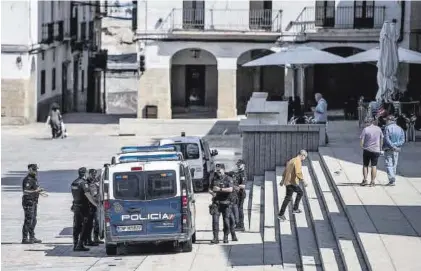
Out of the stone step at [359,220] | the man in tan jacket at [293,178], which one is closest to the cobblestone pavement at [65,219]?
the man in tan jacket at [293,178]

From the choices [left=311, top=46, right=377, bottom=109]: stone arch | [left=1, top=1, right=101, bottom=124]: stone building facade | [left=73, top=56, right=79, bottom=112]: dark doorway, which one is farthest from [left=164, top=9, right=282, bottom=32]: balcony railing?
[left=73, top=56, right=79, bottom=112]: dark doorway

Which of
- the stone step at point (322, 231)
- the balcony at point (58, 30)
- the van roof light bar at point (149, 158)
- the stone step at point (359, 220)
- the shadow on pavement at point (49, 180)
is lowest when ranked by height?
the shadow on pavement at point (49, 180)

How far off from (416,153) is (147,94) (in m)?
22.0

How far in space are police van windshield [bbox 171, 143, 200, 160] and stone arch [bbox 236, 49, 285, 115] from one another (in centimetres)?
2010

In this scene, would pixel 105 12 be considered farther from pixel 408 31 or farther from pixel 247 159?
pixel 247 159

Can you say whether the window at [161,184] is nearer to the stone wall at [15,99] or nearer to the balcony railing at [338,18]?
the balcony railing at [338,18]

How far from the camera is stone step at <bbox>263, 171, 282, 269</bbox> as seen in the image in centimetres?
1992

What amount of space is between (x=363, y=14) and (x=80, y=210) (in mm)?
28361

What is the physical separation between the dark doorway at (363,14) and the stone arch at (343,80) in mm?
1414

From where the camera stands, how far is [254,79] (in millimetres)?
51844

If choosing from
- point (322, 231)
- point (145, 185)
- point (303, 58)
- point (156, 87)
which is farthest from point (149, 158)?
point (156, 87)

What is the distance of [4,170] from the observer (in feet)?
119

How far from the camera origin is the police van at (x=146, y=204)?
21.1 metres

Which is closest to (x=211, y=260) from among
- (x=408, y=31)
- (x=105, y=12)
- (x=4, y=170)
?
(x=4, y=170)
